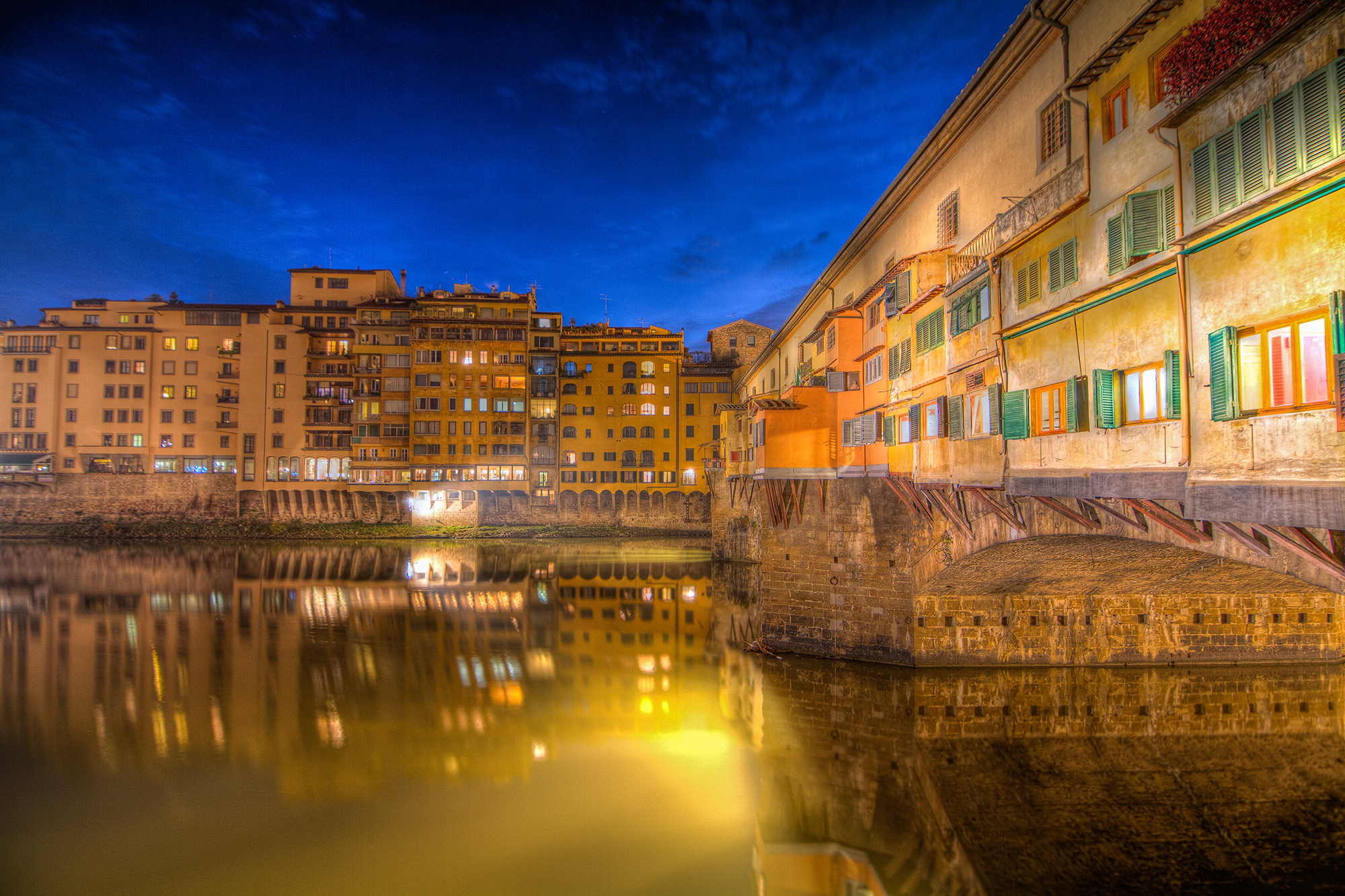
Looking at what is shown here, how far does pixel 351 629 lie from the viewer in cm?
2762

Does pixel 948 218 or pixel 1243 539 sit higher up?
pixel 948 218

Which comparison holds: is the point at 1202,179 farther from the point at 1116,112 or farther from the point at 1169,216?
the point at 1116,112

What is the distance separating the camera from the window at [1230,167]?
6.61 metres

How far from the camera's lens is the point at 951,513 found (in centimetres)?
1576

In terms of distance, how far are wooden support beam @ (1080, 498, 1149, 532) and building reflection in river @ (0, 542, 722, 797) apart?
12.0 m

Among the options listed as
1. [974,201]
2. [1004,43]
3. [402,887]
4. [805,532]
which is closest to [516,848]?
[402,887]

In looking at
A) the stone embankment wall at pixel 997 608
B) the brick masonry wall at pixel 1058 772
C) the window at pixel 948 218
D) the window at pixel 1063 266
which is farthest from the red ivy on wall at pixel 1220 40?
the brick masonry wall at pixel 1058 772

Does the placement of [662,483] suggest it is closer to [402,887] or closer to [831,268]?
[831,268]

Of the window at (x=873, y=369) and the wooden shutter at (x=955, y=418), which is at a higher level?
the window at (x=873, y=369)

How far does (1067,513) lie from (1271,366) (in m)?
4.74

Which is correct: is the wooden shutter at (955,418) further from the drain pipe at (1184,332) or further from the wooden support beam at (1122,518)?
the drain pipe at (1184,332)

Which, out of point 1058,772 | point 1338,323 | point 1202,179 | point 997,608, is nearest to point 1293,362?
point 1338,323

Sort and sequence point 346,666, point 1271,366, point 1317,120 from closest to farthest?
point 1317,120, point 1271,366, point 346,666

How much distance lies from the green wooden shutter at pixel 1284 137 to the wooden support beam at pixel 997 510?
7.53m
